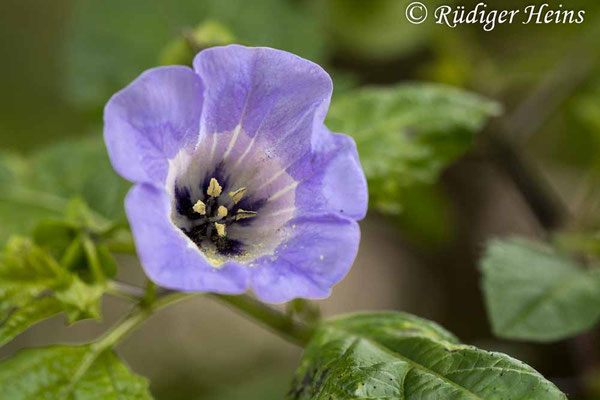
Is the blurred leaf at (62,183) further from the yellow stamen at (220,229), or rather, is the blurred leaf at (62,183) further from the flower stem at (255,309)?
the yellow stamen at (220,229)

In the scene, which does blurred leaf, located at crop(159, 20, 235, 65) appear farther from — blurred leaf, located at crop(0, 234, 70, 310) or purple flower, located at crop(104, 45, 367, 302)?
blurred leaf, located at crop(0, 234, 70, 310)

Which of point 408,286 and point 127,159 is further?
point 408,286

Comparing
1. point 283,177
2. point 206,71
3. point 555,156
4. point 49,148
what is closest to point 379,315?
point 283,177

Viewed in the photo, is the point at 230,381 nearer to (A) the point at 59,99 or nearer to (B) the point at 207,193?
(A) the point at 59,99

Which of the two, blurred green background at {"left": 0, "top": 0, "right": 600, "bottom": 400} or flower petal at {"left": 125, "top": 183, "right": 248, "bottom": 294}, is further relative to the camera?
blurred green background at {"left": 0, "top": 0, "right": 600, "bottom": 400}

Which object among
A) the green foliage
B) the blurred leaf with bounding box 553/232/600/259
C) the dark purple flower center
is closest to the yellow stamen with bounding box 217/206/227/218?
the dark purple flower center

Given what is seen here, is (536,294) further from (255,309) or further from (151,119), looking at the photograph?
(151,119)

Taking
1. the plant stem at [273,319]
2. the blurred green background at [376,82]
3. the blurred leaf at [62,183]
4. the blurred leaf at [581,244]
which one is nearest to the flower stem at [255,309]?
the plant stem at [273,319]
